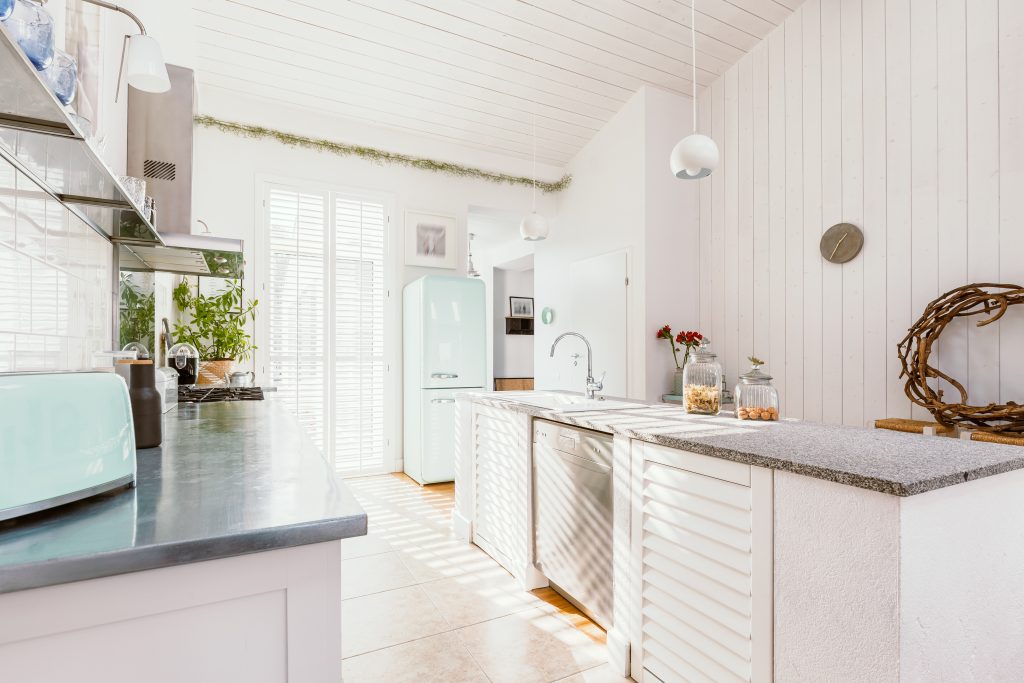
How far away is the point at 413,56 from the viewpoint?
12.4ft

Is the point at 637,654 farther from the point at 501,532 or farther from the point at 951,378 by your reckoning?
the point at 951,378

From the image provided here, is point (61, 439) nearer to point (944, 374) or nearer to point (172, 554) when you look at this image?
point (172, 554)

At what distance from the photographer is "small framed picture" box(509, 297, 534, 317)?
794cm

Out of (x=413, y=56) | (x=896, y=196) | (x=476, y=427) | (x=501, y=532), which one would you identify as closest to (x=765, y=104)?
(x=896, y=196)

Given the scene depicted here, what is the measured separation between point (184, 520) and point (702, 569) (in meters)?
1.31

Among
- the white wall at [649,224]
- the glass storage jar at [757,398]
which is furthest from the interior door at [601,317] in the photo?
the glass storage jar at [757,398]

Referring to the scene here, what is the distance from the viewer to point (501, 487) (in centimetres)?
260

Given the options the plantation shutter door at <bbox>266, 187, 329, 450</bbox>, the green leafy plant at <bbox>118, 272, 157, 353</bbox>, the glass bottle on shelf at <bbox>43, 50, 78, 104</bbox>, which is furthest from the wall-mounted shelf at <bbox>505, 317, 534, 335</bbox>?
the glass bottle on shelf at <bbox>43, 50, 78, 104</bbox>

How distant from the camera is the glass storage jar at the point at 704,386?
207 centimetres

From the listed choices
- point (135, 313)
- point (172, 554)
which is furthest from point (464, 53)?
point (172, 554)

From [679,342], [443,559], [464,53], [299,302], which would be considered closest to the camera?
[443,559]

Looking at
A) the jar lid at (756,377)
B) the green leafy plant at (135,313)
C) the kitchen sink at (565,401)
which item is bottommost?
the kitchen sink at (565,401)

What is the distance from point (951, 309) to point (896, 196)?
0.80m

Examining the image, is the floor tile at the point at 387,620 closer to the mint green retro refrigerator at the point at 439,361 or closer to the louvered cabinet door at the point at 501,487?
the louvered cabinet door at the point at 501,487
